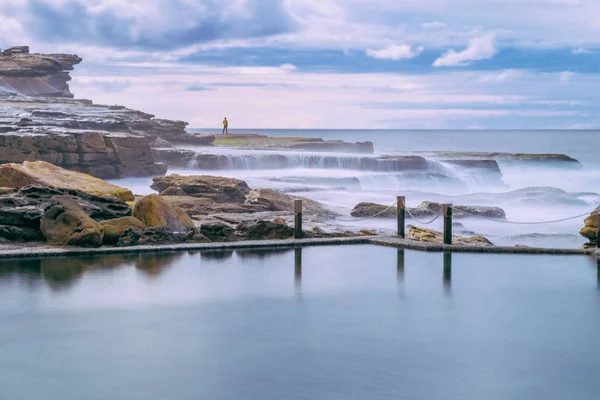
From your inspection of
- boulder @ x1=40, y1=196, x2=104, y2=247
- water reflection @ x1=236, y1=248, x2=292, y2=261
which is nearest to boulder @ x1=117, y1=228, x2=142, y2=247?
boulder @ x1=40, y1=196, x2=104, y2=247

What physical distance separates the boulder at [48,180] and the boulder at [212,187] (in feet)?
18.2

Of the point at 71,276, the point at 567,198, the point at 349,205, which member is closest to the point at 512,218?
the point at 349,205

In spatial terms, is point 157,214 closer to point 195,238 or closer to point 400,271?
point 195,238

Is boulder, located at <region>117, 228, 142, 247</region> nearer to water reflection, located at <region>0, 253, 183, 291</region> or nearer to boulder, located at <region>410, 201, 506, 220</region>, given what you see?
water reflection, located at <region>0, 253, 183, 291</region>

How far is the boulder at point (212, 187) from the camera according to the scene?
25.1 metres

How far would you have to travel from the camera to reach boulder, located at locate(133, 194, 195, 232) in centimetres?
1567

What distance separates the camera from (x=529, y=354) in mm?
8250

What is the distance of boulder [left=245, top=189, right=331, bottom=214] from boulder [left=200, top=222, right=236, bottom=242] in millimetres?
7753

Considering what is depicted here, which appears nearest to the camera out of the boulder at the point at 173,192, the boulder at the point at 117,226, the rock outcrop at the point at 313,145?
the boulder at the point at 117,226

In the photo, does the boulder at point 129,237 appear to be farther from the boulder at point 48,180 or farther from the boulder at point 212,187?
the boulder at point 212,187

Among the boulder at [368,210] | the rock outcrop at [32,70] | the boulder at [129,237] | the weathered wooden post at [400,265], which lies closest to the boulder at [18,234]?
the boulder at [129,237]

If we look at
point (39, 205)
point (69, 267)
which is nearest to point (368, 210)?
point (39, 205)

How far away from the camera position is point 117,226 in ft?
48.6

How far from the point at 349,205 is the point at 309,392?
23.6 meters
